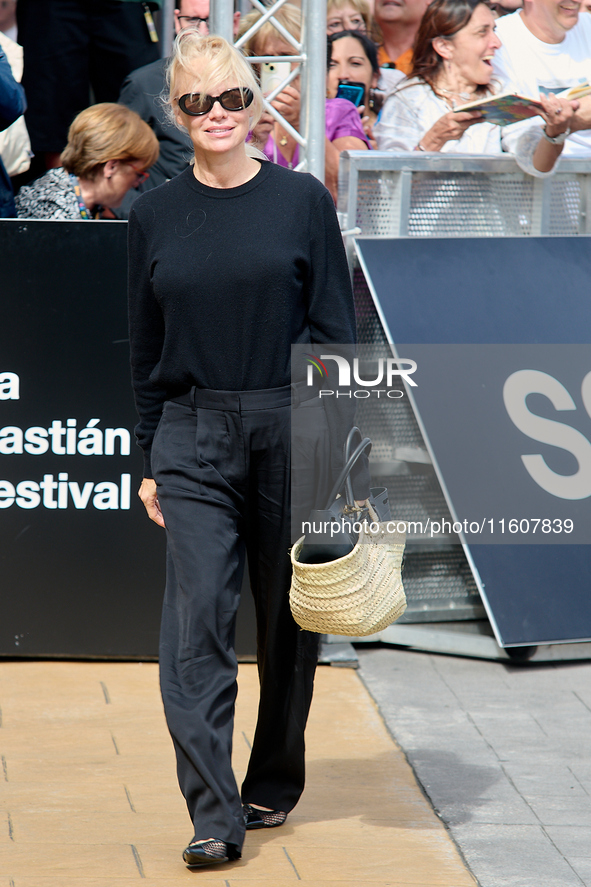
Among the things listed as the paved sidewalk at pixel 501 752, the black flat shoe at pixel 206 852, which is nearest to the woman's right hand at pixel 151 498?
the black flat shoe at pixel 206 852

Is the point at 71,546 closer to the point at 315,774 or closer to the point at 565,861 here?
the point at 315,774

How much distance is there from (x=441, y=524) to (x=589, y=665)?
0.85m

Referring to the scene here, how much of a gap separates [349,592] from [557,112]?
3.05m

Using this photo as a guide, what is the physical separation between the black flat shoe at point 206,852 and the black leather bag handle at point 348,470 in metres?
0.87

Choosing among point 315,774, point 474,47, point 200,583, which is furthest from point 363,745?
point 474,47

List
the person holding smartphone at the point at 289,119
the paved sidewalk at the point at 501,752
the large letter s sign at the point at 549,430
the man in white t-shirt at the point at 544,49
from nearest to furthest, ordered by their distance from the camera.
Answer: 1. the paved sidewalk at the point at 501,752
2. the large letter s sign at the point at 549,430
3. the person holding smartphone at the point at 289,119
4. the man in white t-shirt at the point at 544,49

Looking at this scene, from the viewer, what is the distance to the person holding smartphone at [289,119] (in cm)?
500

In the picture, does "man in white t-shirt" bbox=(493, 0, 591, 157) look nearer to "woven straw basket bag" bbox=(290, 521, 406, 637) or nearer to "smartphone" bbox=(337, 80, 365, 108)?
"smartphone" bbox=(337, 80, 365, 108)

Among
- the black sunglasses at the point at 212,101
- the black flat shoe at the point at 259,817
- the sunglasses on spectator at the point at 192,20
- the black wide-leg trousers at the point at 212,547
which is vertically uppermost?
the black sunglasses at the point at 212,101

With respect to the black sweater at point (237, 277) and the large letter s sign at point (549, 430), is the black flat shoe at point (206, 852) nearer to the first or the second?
the black sweater at point (237, 277)

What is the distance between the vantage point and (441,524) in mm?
4988

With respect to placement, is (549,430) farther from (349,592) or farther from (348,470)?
(349,592)

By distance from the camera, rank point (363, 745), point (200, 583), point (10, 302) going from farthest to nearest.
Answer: point (10, 302) → point (363, 745) → point (200, 583)

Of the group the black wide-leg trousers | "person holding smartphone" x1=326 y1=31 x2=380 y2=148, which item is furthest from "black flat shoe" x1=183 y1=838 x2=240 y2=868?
"person holding smartphone" x1=326 y1=31 x2=380 y2=148
